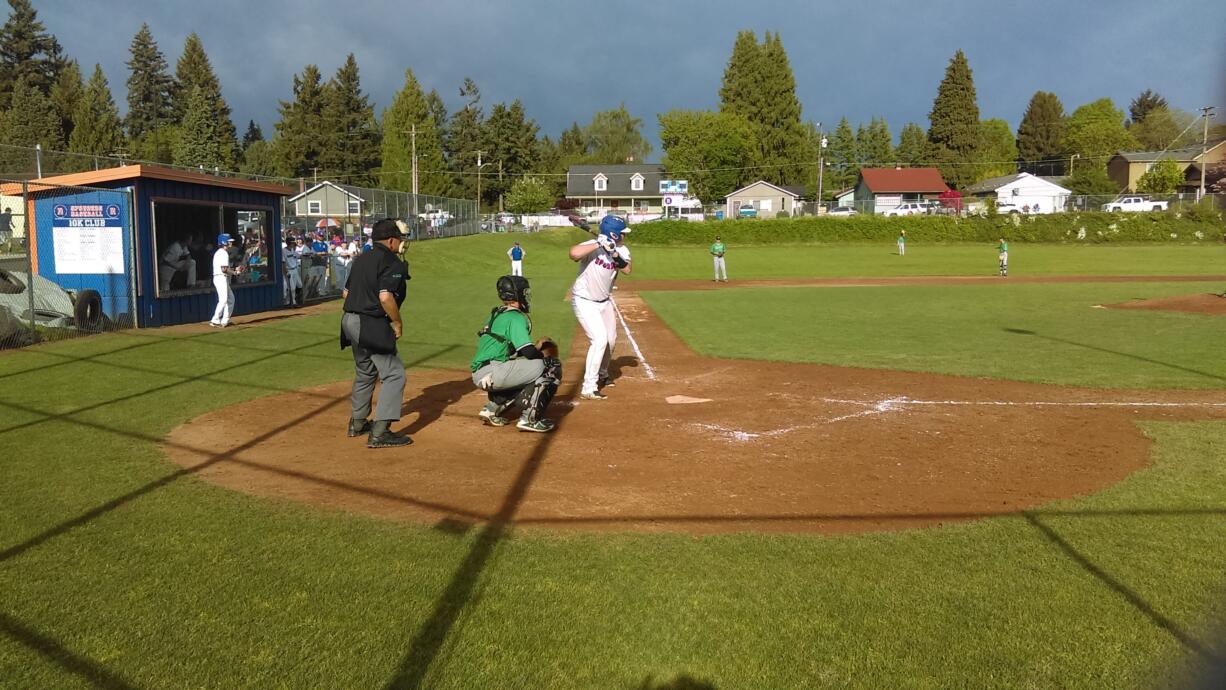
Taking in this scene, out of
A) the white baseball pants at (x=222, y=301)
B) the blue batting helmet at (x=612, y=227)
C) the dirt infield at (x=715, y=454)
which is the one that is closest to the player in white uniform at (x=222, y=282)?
the white baseball pants at (x=222, y=301)

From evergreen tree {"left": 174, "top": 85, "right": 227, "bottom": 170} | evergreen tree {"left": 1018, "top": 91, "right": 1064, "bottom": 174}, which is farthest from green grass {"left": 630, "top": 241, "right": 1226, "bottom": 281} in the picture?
evergreen tree {"left": 1018, "top": 91, "right": 1064, "bottom": 174}

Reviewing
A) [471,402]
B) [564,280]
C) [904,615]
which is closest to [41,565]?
[904,615]

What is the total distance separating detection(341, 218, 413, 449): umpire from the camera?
7773mm

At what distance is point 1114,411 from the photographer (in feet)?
31.0

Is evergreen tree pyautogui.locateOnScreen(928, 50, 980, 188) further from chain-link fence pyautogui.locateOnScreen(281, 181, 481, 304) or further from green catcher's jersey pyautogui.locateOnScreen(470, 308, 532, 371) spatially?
green catcher's jersey pyautogui.locateOnScreen(470, 308, 532, 371)

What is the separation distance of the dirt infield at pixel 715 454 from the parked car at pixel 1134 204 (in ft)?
206

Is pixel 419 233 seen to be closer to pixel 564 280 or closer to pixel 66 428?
pixel 564 280

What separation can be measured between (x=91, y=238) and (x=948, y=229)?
5704cm

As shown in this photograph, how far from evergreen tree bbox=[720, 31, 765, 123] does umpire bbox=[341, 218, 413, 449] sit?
97.9 metres

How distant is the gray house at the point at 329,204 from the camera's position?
119 feet

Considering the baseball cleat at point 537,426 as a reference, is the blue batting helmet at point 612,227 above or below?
above

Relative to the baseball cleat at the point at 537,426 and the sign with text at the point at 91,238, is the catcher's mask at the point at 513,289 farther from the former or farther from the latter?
the sign with text at the point at 91,238

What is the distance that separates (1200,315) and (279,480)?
21.5 m

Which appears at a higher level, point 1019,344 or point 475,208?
point 475,208
